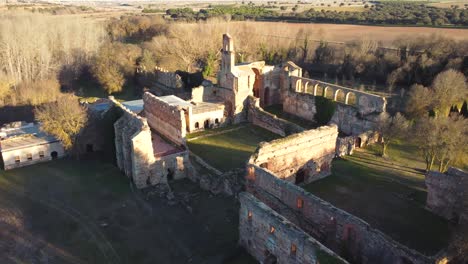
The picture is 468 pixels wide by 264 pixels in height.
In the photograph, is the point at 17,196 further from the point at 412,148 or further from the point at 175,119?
the point at 412,148

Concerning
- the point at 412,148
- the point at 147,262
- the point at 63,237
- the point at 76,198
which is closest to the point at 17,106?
the point at 76,198

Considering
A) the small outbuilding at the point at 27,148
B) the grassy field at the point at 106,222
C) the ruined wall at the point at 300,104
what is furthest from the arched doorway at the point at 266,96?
the small outbuilding at the point at 27,148

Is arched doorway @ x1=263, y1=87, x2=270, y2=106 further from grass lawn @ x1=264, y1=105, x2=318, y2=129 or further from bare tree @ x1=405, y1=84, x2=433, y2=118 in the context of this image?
bare tree @ x1=405, y1=84, x2=433, y2=118

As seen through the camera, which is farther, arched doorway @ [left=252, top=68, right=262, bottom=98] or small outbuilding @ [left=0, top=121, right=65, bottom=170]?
arched doorway @ [left=252, top=68, right=262, bottom=98]

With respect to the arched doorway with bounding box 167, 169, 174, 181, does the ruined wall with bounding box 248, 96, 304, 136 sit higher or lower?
higher

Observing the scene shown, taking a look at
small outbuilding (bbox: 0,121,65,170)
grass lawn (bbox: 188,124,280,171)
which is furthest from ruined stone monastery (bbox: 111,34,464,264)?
small outbuilding (bbox: 0,121,65,170)

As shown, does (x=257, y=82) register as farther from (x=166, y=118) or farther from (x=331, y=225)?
(x=331, y=225)
